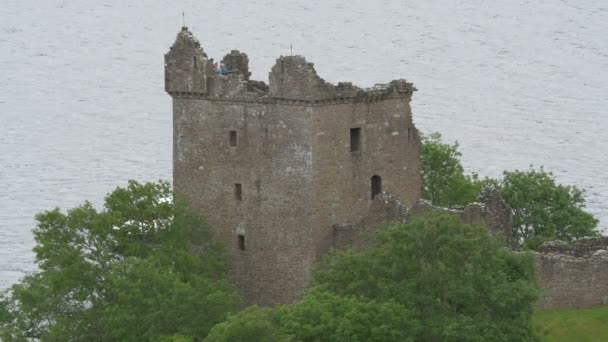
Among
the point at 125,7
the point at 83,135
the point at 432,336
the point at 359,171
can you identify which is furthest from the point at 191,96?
the point at 125,7

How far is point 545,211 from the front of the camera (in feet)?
225

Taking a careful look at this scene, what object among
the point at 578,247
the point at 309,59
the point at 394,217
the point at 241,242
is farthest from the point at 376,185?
the point at 309,59

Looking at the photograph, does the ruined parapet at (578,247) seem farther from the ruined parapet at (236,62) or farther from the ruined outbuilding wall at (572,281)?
the ruined parapet at (236,62)

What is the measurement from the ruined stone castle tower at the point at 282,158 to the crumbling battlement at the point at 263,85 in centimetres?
3

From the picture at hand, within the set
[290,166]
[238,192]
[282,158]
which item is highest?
[282,158]

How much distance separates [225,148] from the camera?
5862 centimetres

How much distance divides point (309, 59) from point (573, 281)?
5521 cm

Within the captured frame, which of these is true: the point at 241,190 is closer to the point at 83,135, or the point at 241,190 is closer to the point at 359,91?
the point at 359,91

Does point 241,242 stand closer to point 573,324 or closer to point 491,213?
point 491,213

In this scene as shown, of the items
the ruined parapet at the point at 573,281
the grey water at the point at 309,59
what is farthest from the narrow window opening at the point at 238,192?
the grey water at the point at 309,59

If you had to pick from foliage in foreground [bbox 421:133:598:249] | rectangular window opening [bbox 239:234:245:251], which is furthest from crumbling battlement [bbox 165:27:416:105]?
foliage in foreground [bbox 421:133:598:249]

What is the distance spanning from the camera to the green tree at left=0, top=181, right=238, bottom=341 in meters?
52.2

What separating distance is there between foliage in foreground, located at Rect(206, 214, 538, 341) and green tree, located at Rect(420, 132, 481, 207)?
19.3 metres

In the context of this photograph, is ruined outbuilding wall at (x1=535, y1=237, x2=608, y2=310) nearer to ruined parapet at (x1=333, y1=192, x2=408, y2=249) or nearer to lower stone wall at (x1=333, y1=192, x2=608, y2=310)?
lower stone wall at (x1=333, y1=192, x2=608, y2=310)
